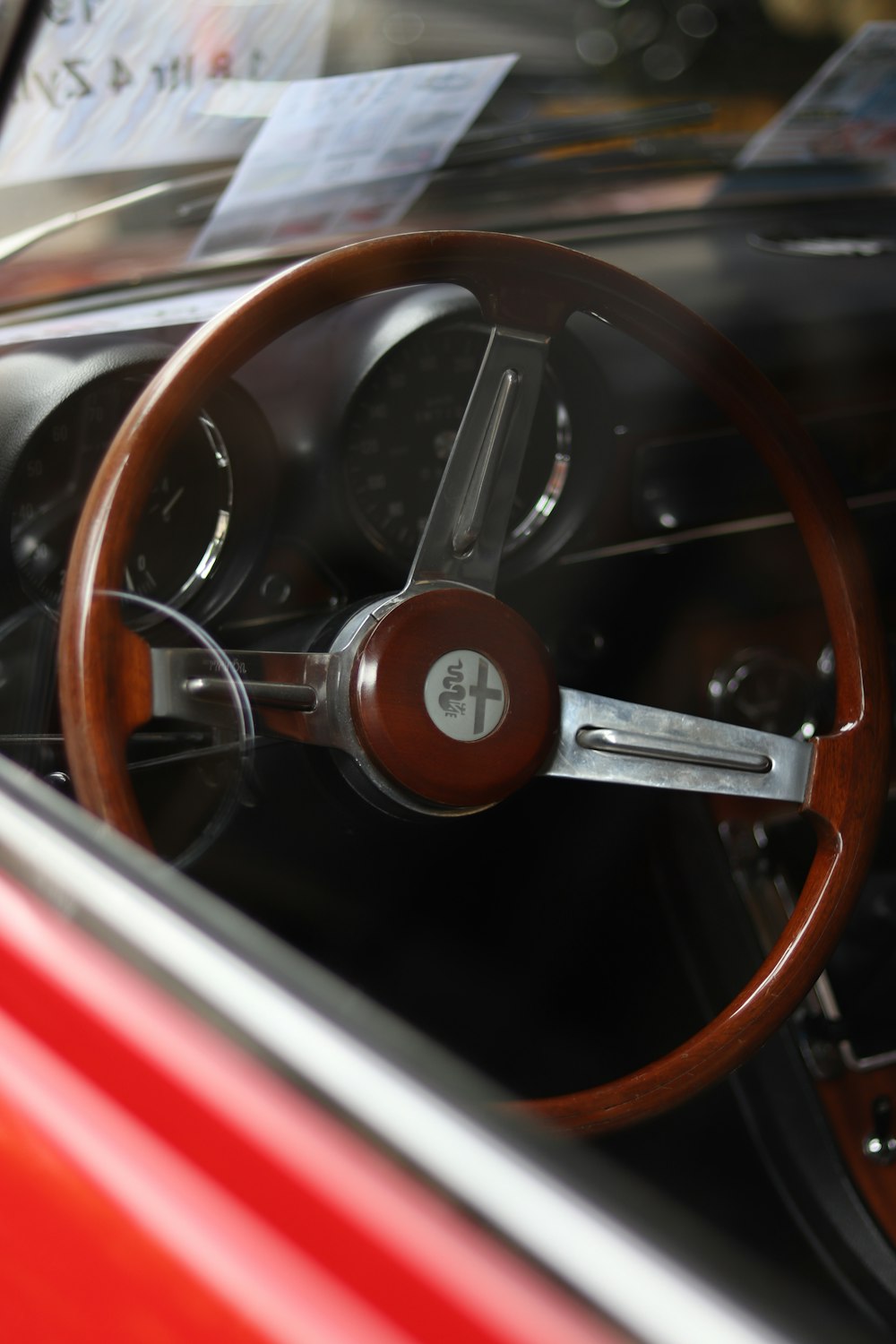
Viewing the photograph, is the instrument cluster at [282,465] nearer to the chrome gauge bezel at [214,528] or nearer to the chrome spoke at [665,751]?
the chrome gauge bezel at [214,528]

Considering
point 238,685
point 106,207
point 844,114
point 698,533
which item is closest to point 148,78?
point 106,207

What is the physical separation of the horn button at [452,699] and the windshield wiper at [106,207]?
32.6 inches

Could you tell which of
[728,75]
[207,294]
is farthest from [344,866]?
[728,75]

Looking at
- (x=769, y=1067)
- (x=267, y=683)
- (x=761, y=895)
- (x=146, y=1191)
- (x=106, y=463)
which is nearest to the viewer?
(x=146, y=1191)

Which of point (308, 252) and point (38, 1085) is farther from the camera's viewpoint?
point (308, 252)

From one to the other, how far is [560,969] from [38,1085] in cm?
124

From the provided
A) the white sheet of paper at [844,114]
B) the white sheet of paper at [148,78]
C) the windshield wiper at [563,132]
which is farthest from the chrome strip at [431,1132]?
the white sheet of paper at [844,114]

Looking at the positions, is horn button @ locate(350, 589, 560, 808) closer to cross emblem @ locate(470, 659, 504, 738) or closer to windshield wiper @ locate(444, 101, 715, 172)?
cross emblem @ locate(470, 659, 504, 738)

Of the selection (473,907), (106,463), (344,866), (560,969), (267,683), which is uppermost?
(106,463)

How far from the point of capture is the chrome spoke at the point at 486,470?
48.8 inches

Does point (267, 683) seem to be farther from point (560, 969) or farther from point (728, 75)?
point (728, 75)

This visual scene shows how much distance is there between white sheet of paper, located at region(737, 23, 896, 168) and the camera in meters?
1.77

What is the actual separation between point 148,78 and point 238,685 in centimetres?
82

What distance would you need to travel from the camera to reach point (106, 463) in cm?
109
